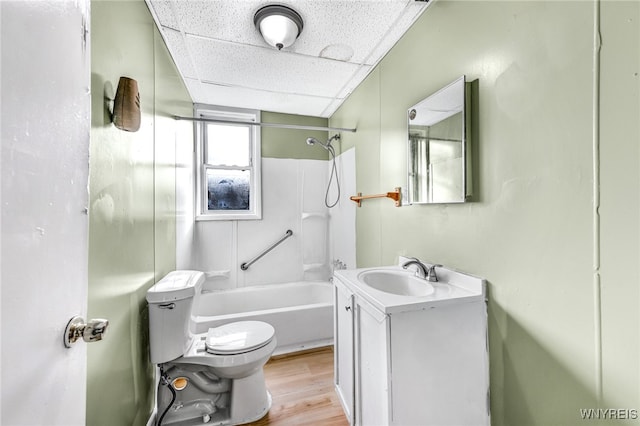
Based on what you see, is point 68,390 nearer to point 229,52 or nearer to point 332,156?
point 229,52

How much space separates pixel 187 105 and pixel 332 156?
1.56m

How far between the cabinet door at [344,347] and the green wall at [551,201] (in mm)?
553

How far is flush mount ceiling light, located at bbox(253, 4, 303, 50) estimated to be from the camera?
1.43m

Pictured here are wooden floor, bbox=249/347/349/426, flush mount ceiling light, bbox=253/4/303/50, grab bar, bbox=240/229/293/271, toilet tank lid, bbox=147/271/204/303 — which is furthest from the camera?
grab bar, bbox=240/229/293/271

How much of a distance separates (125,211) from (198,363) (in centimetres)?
92

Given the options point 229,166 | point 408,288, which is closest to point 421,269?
point 408,288

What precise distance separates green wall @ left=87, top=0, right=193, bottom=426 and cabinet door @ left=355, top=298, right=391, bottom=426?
105 centimetres

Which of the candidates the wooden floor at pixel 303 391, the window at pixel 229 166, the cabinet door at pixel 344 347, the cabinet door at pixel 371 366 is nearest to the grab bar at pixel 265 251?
the window at pixel 229 166

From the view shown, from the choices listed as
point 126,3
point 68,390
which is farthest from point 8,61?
point 126,3

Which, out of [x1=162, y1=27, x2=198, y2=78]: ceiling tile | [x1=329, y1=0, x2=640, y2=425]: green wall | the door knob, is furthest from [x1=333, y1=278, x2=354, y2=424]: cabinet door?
[x1=162, y1=27, x2=198, y2=78]: ceiling tile

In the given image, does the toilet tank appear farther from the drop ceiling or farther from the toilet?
the drop ceiling

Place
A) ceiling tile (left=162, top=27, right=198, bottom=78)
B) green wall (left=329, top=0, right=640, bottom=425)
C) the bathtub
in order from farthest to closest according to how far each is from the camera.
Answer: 1. the bathtub
2. ceiling tile (left=162, top=27, right=198, bottom=78)
3. green wall (left=329, top=0, right=640, bottom=425)

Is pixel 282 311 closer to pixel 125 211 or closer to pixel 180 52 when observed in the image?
pixel 125 211

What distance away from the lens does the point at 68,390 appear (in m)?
0.56
